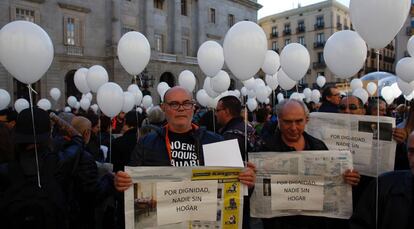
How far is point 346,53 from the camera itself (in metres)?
4.37

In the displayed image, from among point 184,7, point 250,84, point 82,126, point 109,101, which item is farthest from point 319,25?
point 82,126

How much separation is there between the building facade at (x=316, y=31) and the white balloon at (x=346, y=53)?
4344cm

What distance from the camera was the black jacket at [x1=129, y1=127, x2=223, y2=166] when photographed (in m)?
2.50

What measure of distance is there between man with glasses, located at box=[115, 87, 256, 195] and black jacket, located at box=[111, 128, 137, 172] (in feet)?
5.31

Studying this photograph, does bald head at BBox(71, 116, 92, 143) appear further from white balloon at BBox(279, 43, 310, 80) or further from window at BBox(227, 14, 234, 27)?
window at BBox(227, 14, 234, 27)

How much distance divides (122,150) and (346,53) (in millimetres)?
3019

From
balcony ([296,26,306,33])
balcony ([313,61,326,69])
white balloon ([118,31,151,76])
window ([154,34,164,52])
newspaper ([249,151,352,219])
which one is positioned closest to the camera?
newspaper ([249,151,352,219])

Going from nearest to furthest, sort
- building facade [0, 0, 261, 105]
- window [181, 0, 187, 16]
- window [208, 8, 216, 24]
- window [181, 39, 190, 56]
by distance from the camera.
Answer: building facade [0, 0, 261, 105] → window [181, 39, 190, 56] → window [181, 0, 187, 16] → window [208, 8, 216, 24]

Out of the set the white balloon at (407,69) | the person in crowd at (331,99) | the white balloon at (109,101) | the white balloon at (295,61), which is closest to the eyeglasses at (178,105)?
the person in crowd at (331,99)

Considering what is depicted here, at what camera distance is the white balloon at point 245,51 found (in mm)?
3521

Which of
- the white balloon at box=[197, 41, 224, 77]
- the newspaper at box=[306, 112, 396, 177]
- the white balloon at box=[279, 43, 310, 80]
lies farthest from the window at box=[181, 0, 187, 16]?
the newspaper at box=[306, 112, 396, 177]

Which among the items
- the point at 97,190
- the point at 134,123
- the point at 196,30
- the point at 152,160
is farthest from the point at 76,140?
the point at 196,30

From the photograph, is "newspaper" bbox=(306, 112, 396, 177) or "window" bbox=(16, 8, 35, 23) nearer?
"newspaper" bbox=(306, 112, 396, 177)

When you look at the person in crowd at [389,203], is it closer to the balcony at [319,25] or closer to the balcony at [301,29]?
the balcony at [319,25]
